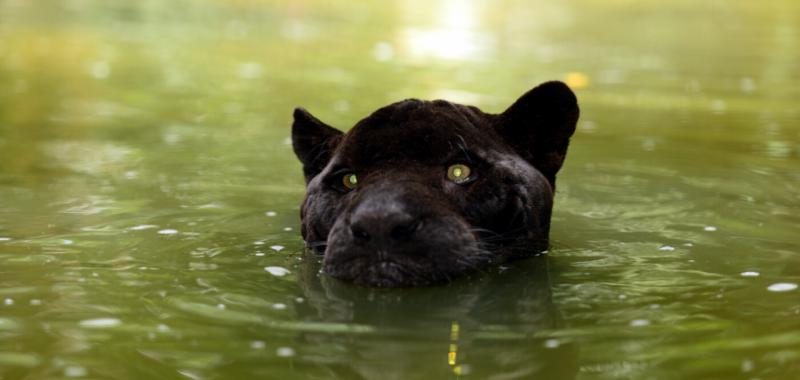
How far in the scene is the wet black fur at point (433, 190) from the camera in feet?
20.0

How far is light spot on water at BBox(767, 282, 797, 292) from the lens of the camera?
630cm

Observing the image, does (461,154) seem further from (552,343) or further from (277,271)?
(552,343)

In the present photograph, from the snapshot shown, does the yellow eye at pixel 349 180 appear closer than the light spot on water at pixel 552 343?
No

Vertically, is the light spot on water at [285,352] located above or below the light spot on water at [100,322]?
below

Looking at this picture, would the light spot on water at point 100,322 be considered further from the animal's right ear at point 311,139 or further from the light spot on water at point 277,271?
the animal's right ear at point 311,139

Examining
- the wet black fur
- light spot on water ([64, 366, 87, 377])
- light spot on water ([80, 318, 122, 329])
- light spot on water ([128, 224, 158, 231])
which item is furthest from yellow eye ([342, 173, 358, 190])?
light spot on water ([64, 366, 87, 377])

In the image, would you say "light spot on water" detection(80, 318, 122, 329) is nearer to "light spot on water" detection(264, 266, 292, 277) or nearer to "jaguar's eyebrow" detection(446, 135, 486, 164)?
"light spot on water" detection(264, 266, 292, 277)

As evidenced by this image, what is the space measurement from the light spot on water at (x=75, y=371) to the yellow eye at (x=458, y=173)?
2.38 meters

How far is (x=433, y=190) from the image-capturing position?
632 cm

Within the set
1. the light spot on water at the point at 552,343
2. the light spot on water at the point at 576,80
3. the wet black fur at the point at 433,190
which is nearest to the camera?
the light spot on water at the point at 552,343

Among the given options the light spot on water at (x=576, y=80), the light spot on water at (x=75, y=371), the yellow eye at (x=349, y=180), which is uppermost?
the yellow eye at (x=349, y=180)

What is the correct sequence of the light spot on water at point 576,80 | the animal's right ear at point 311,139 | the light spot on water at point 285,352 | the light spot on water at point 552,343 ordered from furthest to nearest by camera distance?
the light spot on water at point 576,80 → the animal's right ear at point 311,139 → the light spot on water at point 552,343 → the light spot on water at point 285,352

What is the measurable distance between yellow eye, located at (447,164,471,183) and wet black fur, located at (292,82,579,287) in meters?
0.03

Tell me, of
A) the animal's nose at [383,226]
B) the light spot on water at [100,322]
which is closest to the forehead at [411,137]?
the animal's nose at [383,226]
